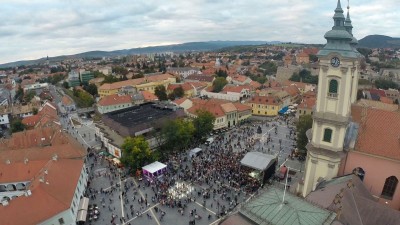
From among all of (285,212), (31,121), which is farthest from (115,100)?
(285,212)

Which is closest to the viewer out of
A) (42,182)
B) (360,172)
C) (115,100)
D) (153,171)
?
(360,172)

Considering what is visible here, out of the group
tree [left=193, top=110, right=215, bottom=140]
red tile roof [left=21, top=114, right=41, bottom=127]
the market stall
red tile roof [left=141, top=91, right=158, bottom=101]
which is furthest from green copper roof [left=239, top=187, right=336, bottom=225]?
red tile roof [left=141, top=91, right=158, bottom=101]

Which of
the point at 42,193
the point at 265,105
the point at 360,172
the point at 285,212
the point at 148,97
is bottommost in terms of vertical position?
the point at 148,97

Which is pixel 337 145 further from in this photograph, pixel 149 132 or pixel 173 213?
pixel 149 132

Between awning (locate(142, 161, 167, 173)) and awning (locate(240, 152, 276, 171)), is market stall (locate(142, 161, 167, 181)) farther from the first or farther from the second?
awning (locate(240, 152, 276, 171))

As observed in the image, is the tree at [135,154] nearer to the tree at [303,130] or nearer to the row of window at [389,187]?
the tree at [303,130]

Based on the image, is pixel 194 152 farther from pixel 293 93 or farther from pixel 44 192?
pixel 293 93

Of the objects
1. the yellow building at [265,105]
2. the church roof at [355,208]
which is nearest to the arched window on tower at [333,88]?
the church roof at [355,208]
